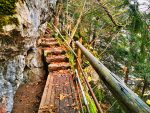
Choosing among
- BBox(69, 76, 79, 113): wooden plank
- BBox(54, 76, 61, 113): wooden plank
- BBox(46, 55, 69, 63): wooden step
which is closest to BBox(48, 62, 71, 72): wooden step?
BBox(46, 55, 69, 63): wooden step

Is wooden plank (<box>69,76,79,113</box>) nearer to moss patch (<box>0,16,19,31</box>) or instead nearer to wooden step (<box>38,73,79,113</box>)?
wooden step (<box>38,73,79,113</box>)

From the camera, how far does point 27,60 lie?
784 cm

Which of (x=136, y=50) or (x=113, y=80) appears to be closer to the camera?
(x=113, y=80)

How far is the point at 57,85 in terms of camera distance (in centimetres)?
613

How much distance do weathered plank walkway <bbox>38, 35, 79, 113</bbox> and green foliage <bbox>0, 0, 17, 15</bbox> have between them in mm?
2007

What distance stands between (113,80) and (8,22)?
2935 mm

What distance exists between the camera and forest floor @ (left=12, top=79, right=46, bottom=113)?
18.7 ft

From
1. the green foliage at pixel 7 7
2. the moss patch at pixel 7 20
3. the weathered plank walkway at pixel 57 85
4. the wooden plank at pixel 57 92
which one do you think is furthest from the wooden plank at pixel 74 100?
the green foliage at pixel 7 7

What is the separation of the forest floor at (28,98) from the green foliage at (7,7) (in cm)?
272

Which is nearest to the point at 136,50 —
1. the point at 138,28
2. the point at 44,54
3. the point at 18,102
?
the point at 44,54

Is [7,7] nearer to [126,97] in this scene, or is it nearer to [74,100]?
[74,100]

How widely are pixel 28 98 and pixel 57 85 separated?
1010 millimetres

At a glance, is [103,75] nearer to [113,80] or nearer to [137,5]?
[113,80]

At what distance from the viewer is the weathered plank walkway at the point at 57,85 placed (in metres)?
4.59
